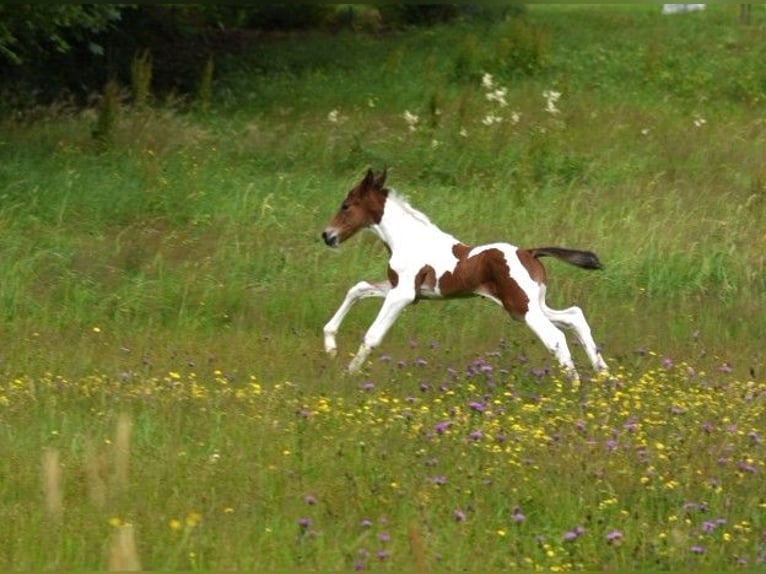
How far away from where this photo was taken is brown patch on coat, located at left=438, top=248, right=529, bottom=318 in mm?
10680

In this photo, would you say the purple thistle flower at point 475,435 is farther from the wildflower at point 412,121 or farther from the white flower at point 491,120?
the white flower at point 491,120

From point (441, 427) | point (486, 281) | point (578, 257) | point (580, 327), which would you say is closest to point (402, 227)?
point (486, 281)

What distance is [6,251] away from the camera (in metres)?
13.7

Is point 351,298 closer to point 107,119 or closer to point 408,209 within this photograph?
point 408,209

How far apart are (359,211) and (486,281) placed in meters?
1.07

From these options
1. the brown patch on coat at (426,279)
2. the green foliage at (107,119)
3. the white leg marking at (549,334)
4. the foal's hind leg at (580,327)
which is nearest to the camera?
the white leg marking at (549,334)

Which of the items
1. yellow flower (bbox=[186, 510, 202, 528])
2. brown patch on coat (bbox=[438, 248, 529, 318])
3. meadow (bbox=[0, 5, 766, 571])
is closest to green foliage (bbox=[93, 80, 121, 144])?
meadow (bbox=[0, 5, 766, 571])

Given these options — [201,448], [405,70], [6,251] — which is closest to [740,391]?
[201,448]

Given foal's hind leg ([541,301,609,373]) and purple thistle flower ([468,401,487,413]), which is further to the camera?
foal's hind leg ([541,301,609,373])

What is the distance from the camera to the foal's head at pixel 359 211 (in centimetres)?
1132

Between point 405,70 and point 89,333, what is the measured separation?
545 inches

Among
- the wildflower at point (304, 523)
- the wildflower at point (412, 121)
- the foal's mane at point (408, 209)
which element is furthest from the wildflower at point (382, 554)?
the wildflower at point (412, 121)

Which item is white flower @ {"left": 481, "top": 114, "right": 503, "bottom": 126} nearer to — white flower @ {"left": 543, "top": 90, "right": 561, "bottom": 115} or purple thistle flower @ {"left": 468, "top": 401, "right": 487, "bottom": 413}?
white flower @ {"left": 543, "top": 90, "right": 561, "bottom": 115}

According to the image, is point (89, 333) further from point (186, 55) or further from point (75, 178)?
point (186, 55)
